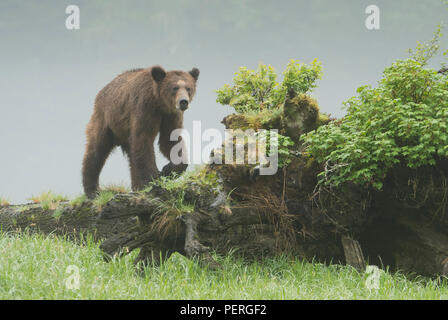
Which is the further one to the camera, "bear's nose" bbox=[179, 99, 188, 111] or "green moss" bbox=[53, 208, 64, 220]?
"green moss" bbox=[53, 208, 64, 220]

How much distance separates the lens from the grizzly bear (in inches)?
295

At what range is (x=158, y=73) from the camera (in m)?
7.58

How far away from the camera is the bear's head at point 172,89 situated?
7.46 meters

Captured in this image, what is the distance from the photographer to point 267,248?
6062 millimetres

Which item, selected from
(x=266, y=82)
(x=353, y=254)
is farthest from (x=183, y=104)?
(x=353, y=254)

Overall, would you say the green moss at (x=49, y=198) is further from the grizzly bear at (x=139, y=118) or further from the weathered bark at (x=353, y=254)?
the weathered bark at (x=353, y=254)

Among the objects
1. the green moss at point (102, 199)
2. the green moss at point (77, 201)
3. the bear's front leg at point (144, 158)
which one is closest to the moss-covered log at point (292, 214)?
the bear's front leg at point (144, 158)

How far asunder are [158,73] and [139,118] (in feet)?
2.86

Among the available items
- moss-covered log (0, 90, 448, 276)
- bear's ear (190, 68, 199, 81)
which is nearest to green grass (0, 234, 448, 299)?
moss-covered log (0, 90, 448, 276)

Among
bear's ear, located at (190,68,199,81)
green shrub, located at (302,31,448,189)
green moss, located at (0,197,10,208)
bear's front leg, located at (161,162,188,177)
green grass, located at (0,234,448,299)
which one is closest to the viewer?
green grass, located at (0,234,448,299)

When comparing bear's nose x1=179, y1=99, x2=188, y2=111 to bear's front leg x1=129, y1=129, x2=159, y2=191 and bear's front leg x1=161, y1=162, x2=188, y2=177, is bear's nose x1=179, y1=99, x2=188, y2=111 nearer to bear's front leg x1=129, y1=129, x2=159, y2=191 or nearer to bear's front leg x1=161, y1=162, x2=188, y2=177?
bear's front leg x1=129, y1=129, x2=159, y2=191

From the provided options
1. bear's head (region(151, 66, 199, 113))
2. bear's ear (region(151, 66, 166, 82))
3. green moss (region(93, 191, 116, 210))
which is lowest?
green moss (region(93, 191, 116, 210))

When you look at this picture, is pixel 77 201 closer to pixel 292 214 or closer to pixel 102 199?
pixel 102 199

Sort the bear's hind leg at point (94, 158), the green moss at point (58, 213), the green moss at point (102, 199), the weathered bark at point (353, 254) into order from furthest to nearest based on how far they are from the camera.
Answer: the bear's hind leg at point (94, 158) < the green moss at point (58, 213) < the green moss at point (102, 199) < the weathered bark at point (353, 254)
